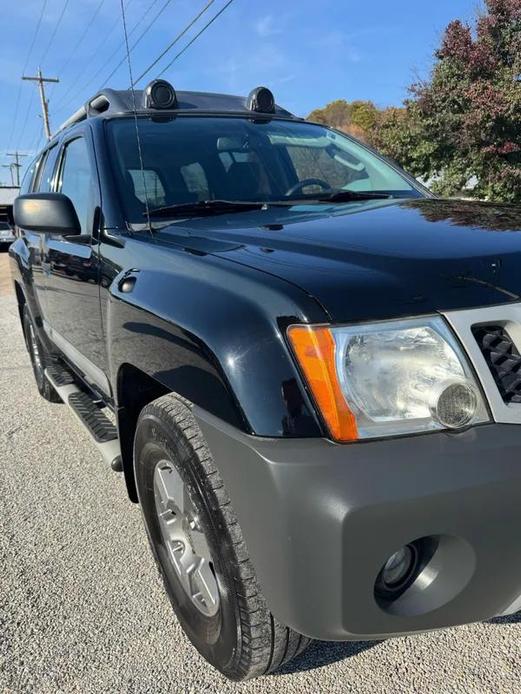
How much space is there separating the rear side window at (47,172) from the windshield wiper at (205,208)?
1.65 metres

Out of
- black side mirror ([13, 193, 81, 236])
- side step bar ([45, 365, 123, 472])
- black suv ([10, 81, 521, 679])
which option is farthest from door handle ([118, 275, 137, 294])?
side step bar ([45, 365, 123, 472])

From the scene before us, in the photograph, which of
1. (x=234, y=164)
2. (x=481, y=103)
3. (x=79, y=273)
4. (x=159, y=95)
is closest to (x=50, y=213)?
(x=79, y=273)

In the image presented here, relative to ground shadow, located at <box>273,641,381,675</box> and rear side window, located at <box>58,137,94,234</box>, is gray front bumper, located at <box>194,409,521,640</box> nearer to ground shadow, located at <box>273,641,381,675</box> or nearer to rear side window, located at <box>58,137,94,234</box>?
ground shadow, located at <box>273,641,381,675</box>

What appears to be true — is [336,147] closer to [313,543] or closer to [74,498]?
[74,498]

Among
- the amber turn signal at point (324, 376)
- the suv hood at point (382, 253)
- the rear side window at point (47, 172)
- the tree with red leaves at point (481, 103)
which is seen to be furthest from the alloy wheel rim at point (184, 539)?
the tree with red leaves at point (481, 103)

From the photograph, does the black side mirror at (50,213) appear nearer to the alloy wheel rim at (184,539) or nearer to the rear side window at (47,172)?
the alloy wheel rim at (184,539)

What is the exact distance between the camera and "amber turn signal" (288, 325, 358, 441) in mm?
1342

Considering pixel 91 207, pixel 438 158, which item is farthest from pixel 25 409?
pixel 438 158

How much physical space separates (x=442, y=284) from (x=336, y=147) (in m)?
2.16

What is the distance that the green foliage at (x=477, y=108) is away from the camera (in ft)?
43.0

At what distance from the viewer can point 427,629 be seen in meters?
1.43

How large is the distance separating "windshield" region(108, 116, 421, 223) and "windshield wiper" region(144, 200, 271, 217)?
0.03 meters

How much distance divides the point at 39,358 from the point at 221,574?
3.66m

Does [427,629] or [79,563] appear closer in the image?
[427,629]
